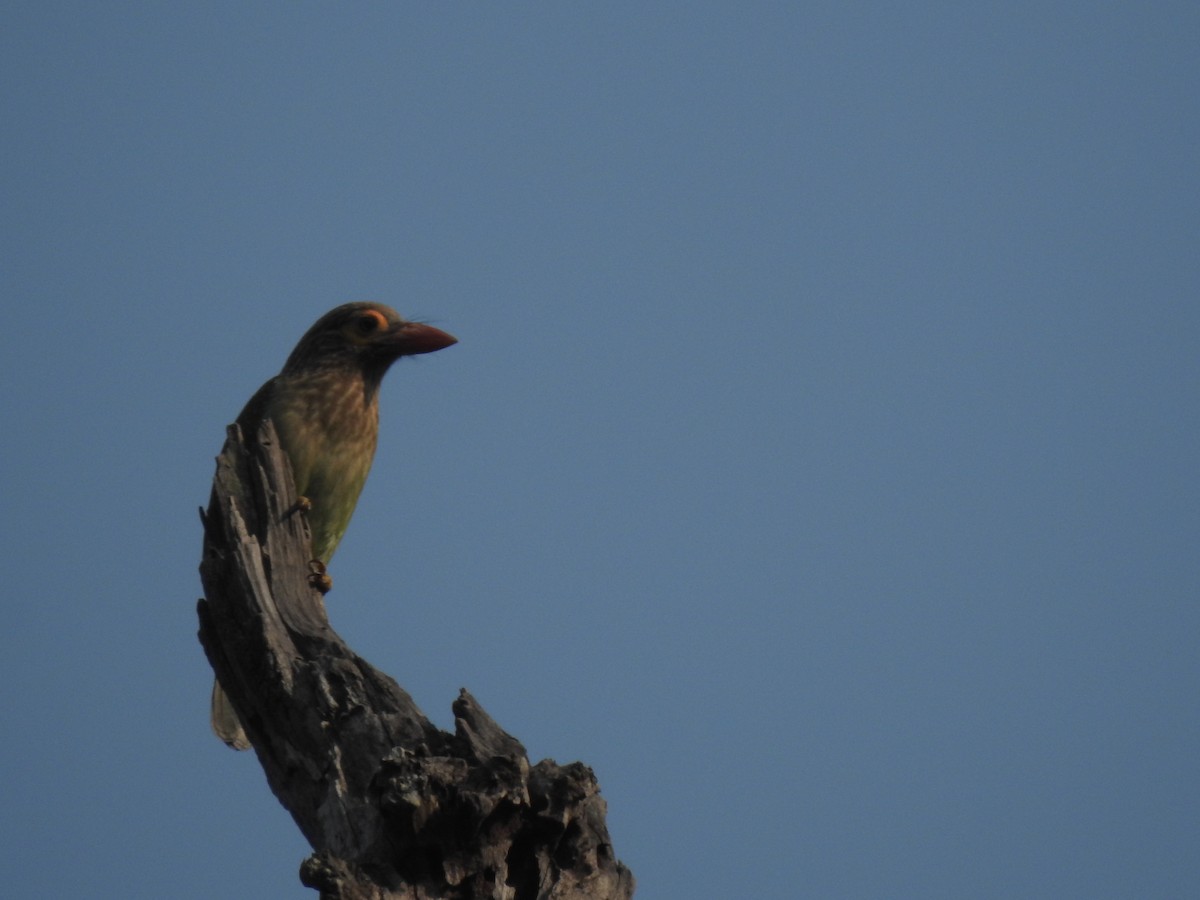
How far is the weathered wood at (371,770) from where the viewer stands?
3619mm

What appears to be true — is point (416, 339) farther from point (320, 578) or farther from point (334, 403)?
point (320, 578)

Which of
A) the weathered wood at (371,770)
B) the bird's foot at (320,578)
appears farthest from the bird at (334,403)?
the weathered wood at (371,770)

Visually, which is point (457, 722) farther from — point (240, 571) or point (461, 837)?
point (240, 571)

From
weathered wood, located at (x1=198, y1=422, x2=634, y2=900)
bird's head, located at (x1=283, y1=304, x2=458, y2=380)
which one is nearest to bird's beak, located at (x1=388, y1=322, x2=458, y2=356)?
bird's head, located at (x1=283, y1=304, x2=458, y2=380)

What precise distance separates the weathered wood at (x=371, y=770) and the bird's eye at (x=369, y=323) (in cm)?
194

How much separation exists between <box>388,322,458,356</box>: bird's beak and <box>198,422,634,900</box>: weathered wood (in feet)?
6.21

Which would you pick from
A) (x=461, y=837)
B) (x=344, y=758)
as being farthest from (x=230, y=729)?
(x=461, y=837)

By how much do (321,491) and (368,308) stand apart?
1.01 m

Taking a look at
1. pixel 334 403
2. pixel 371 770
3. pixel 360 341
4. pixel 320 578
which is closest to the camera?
pixel 371 770

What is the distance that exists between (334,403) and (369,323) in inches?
19.2

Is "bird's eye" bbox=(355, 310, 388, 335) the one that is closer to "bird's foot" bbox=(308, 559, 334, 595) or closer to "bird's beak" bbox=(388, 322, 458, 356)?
"bird's beak" bbox=(388, 322, 458, 356)

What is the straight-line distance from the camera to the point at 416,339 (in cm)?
673

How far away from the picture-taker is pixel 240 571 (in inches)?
183

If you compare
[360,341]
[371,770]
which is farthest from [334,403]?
[371,770]
